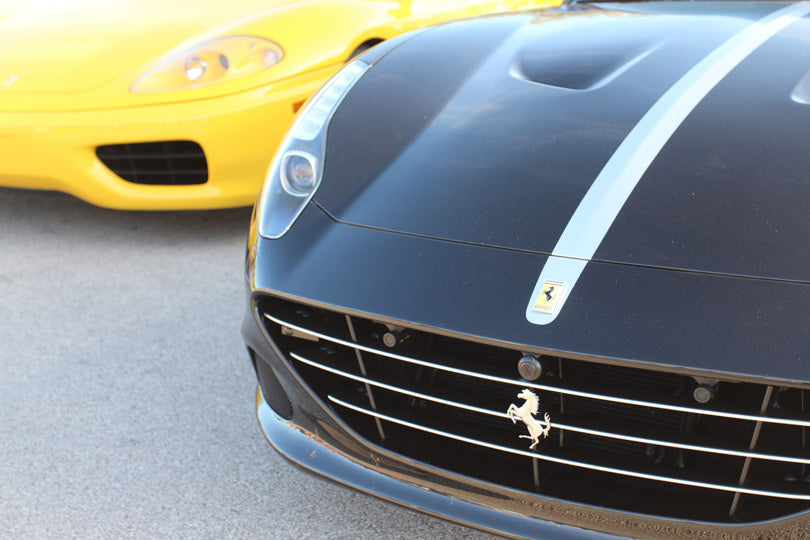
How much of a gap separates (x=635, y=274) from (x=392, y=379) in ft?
1.47

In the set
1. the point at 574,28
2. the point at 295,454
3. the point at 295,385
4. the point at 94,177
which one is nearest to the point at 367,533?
the point at 295,454

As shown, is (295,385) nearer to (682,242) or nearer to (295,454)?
(295,454)

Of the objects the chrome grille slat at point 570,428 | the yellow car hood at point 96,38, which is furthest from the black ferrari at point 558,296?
the yellow car hood at point 96,38

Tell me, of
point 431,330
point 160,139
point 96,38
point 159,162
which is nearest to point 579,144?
point 431,330

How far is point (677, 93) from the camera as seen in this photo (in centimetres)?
170

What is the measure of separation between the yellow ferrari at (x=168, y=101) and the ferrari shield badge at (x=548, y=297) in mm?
1847

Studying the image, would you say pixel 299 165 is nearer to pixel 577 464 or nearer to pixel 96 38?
pixel 577 464

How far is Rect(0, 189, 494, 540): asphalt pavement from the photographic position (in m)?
1.82

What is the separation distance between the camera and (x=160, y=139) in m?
2.90

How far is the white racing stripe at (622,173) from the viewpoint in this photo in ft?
4.46

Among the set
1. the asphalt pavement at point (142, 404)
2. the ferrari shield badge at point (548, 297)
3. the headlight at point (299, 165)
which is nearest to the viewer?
the ferrari shield badge at point (548, 297)

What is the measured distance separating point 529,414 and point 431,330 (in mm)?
204

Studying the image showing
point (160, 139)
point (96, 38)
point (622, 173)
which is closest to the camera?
point (622, 173)

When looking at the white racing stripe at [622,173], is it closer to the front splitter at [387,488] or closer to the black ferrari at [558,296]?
the black ferrari at [558,296]
